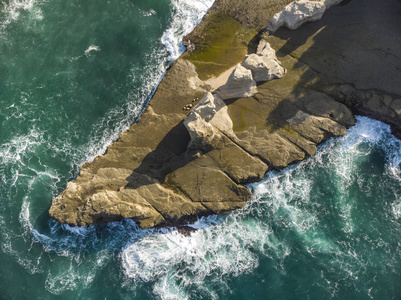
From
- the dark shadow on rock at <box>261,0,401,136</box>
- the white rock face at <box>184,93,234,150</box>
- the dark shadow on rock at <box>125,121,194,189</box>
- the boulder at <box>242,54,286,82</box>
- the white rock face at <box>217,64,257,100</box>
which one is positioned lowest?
the dark shadow on rock at <box>125,121,194,189</box>

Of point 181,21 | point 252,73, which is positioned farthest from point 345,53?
point 181,21

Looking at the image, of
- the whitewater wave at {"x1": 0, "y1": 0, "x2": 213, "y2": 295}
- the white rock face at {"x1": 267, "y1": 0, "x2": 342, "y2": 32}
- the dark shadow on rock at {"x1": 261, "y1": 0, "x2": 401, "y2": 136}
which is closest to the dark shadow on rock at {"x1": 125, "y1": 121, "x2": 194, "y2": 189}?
the whitewater wave at {"x1": 0, "y1": 0, "x2": 213, "y2": 295}

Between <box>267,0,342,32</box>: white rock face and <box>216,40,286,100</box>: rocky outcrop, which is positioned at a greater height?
<box>267,0,342,32</box>: white rock face

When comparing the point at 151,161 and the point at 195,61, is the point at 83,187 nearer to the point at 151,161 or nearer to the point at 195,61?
the point at 151,161

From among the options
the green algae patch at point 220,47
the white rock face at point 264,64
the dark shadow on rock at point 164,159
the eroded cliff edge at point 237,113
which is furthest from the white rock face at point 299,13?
the dark shadow on rock at point 164,159

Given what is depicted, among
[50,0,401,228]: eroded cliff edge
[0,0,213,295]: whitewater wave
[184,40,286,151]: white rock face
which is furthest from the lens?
[0,0,213,295]: whitewater wave

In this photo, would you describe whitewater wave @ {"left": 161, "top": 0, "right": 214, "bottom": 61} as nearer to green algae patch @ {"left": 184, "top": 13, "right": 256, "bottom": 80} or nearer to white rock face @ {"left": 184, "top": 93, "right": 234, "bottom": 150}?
green algae patch @ {"left": 184, "top": 13, "right": 256, "bottom": 80}

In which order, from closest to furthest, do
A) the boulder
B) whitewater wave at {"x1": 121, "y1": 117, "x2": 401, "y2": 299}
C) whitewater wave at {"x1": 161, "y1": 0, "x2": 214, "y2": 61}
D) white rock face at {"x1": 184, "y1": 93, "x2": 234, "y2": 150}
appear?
1. white rock face at {"x1": 184, "y1": 93, "x2": 234, "y2": 150}
2. whitewater wave at {"x1": 121, "y1": 117, "x2": 401, "y2": 299}
3. the boulder
4. whitewater wave at {"x1": 161, "y1": 0, "x2": 214, "y2": 61}

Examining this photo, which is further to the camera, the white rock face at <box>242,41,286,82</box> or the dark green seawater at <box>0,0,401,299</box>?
the white rock face at <box>242,41,286,82</box>
